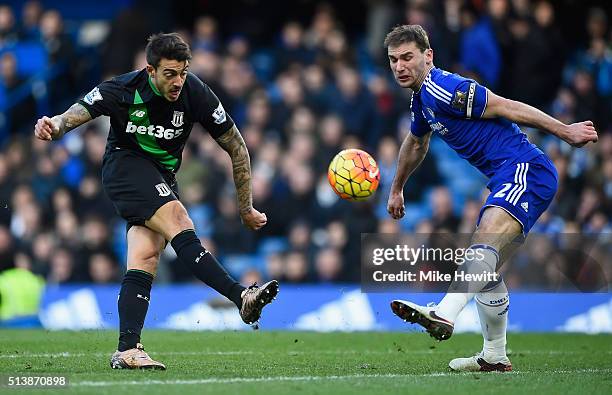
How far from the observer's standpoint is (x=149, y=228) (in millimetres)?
7973

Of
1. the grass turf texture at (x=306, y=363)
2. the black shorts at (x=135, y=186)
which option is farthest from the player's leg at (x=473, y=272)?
the black shorts at (x=135, y=186)

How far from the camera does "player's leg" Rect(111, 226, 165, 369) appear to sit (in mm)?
7586

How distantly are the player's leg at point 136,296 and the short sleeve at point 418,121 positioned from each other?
7.22ft

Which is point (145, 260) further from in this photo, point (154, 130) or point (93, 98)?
point (93, 98)

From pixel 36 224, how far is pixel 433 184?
5977 mm

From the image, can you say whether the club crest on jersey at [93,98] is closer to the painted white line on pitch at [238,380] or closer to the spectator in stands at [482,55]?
the painted white line on pitch at [238,380]

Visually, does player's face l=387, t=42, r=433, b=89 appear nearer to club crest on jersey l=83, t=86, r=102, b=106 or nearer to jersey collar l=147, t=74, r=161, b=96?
jersey collar l=147, t=74, r=161, b=96

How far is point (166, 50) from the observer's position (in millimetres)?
7633

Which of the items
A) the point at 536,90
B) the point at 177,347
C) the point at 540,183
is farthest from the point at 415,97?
the point at 536,90

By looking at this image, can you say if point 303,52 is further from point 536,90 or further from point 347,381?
point 347,381

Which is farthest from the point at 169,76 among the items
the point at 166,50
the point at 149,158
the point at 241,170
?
the point at 241,170

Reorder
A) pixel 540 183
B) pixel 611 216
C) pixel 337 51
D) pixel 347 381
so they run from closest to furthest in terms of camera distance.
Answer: pixel 347 381, pixel 540 183, pixel 611 216, pixel 337 51

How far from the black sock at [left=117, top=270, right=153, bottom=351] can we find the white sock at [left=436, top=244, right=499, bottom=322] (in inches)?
84.3

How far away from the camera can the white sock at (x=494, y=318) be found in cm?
797
